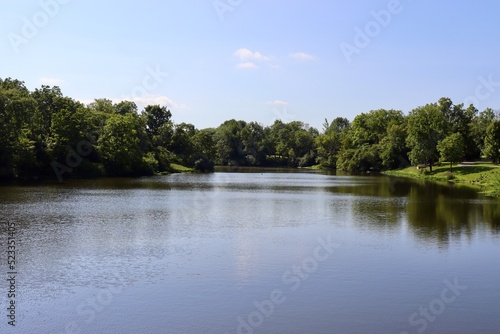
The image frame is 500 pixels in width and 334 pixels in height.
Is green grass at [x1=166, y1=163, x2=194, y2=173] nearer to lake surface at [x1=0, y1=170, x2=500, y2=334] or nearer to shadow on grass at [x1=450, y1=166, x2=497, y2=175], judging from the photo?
shadow on grass at [x1=450, y1=166, x2=497, y2=175]

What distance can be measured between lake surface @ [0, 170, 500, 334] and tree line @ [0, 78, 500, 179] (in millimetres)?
30494

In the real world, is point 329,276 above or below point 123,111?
below

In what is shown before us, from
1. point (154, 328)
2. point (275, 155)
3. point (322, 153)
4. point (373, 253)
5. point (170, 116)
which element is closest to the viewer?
point (154, 328)

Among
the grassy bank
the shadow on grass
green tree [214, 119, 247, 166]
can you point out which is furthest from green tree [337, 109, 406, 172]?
green tree [214, 119, 247, 166]

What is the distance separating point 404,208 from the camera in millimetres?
44625

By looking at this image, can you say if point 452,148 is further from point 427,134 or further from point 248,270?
point 248,270

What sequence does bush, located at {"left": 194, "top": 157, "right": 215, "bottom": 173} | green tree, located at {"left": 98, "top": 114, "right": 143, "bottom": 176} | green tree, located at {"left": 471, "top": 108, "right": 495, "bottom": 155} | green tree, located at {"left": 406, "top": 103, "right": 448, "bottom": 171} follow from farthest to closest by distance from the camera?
bush, located at {"left": 194, "top": 157, "right": 215, "bottom": 173}, green tree, located at {"left": 471, "top": 108, "right": 495, "bottom": 155}, green tree, located at {"left": 406, "top": 103, "right": 448, "bottom": 171}, green tree, located at {"left": 98, "top": 114, "right": 143, "bottom": 176}

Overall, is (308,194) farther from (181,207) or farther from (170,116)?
(170,116)

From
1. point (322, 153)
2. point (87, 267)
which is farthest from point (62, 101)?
point (322, 153)

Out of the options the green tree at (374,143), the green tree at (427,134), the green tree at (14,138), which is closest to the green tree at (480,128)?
the green tree at (427,134)

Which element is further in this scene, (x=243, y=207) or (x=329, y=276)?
(x=243, y=207)

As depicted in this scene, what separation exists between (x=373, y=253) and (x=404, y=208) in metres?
19.9

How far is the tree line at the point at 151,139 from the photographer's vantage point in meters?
69.1

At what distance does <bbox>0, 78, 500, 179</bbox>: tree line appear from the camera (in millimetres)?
69125
